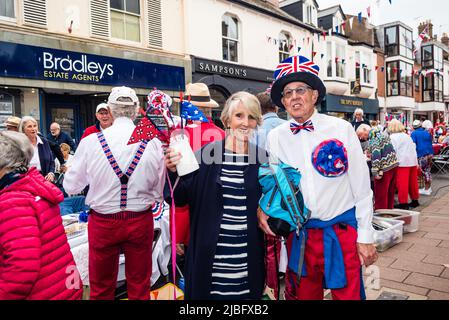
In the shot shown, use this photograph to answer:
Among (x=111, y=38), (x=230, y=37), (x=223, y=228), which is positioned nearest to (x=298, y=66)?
(x=223, y=228)

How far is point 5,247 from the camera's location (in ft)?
5.16

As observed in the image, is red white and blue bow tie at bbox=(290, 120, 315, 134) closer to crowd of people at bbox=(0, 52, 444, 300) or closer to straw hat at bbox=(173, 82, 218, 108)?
crowd of people at bbox=(0, 52, 444, 300)

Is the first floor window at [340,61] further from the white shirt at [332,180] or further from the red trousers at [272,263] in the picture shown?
the red trousers at [272,263]

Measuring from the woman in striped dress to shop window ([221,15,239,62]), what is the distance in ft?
38.5

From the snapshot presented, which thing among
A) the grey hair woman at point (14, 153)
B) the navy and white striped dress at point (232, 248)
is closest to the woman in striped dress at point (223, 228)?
the navy and white striped dress at point (232, 248)

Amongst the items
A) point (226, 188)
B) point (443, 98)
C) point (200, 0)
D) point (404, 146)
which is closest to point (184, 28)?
point (200, 0)

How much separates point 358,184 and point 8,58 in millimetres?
8358

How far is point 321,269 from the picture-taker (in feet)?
6.53

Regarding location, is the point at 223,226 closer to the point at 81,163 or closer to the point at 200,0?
the point at 81,163

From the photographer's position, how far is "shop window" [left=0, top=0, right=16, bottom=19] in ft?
25.1

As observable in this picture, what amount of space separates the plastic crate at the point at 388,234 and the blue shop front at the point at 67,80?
7.82 meters

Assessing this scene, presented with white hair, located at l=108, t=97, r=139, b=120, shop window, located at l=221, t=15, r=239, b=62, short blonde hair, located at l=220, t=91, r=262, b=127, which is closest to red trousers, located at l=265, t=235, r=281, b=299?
short blonde hair, located at l=220, t=91, r=262, b=127

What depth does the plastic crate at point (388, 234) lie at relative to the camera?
4305 mm

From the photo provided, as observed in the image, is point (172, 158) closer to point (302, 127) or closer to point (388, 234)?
point (302, 127)
